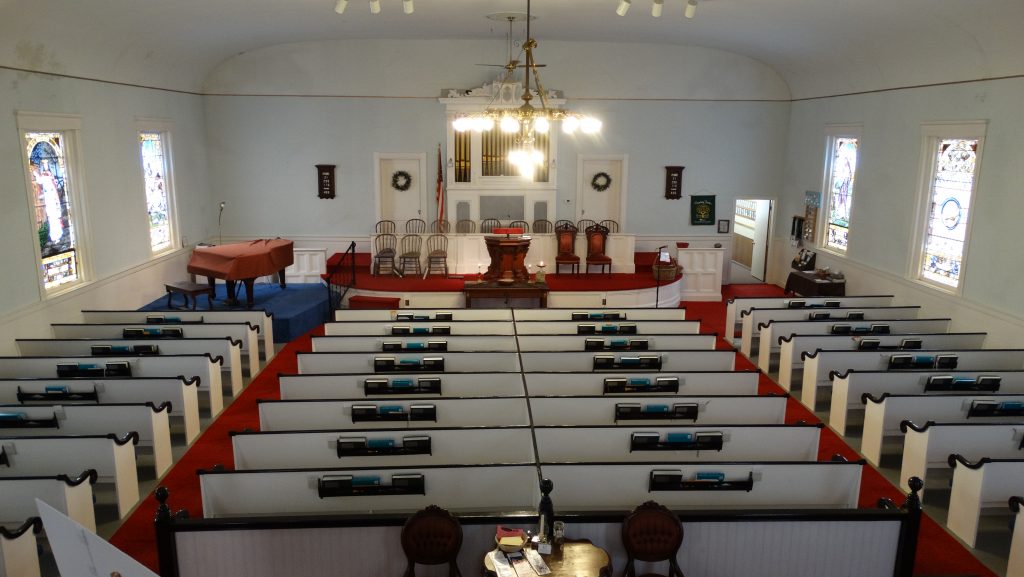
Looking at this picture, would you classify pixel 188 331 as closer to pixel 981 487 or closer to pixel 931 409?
pixel 931 409

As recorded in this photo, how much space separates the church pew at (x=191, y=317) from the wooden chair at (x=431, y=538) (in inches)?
227

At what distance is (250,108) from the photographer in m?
13.8

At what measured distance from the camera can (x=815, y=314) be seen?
9008mm

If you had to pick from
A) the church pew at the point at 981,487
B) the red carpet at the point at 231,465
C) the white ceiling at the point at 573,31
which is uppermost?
Result: the white ceiling at the point at 573,31

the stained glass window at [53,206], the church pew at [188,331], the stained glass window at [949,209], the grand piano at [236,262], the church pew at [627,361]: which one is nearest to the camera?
the church pew at [627,361]

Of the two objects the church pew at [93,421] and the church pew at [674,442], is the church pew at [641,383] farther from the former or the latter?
the church pew at [93,421]

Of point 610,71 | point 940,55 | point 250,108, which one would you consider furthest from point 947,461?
point 250,108

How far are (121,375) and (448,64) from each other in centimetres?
905

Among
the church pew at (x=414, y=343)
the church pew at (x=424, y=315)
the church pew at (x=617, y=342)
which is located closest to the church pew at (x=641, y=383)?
the church pew at (x=617, y=342)

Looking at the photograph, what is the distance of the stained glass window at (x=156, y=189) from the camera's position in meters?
11.8

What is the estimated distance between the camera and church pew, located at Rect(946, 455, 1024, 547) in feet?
16.4

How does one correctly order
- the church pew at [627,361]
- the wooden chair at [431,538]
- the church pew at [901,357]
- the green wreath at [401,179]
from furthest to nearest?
1. the green wreath at [401,179]
2. the church pew at [901,357]
3. the church pew at [627,361]
4. the wooden chair at [431,538]

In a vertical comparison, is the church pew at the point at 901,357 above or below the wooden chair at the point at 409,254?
below

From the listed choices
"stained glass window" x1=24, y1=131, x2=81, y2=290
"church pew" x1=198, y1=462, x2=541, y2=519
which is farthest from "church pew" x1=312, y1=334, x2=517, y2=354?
"stained glass window" x1=24, y1=131, x2=81, y2=290
